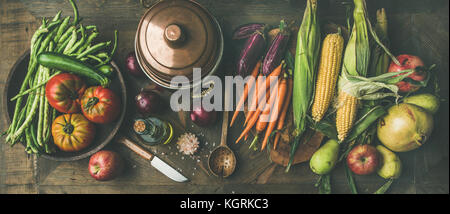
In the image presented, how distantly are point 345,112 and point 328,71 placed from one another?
18 centimetres

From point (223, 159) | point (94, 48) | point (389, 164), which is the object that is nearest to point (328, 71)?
point (389, 164)

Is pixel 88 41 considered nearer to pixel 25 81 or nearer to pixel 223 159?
pixel 25 81

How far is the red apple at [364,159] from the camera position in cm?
117

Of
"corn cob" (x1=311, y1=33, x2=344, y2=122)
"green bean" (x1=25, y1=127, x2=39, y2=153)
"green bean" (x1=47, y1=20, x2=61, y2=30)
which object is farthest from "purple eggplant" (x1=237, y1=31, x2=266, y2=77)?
"green bean" (x1=25, y1=127, x2=39, y2=153)

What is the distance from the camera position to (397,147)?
1.18 metres

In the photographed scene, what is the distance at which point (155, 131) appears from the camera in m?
1.21

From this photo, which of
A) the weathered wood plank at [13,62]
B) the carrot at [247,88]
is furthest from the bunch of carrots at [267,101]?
the weathered wood plank at [13,62]

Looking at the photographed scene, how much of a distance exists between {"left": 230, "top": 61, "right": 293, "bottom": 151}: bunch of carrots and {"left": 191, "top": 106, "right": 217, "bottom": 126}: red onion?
0.10m

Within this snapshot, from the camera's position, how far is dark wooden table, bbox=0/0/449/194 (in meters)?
1.27

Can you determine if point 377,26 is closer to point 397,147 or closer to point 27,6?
point 397,147

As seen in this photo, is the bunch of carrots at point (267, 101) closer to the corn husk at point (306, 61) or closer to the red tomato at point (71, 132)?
the corn husk at point (306, 61)

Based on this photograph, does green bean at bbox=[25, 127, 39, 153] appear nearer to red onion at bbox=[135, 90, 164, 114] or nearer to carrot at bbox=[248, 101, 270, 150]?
red onion at bbox=[135, 90, 164, 114]

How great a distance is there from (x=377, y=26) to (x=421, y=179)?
701mm

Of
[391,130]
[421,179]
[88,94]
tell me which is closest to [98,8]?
[88,94]
